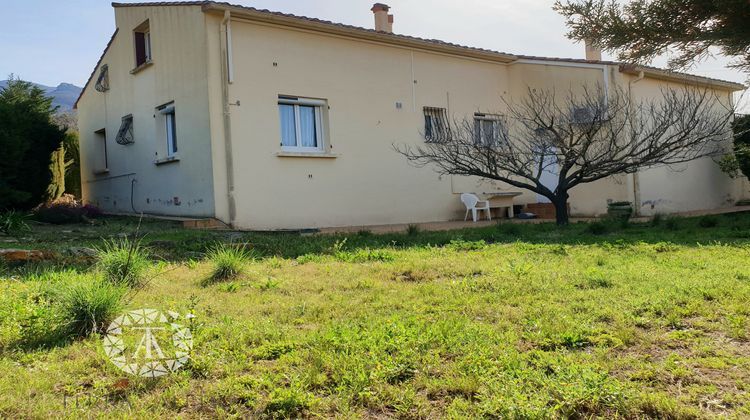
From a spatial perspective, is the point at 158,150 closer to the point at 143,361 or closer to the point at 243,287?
the point at 243,287

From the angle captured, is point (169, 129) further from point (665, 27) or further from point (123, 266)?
point (665, 27)

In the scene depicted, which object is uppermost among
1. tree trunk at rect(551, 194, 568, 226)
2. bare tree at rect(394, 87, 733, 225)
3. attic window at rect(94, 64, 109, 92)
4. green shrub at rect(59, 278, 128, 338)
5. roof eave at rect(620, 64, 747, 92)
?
attic window at rect(94, 64, 109, 92)

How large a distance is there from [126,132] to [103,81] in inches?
84.6

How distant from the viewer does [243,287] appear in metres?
4.61

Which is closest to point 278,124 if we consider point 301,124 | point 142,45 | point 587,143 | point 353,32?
point 301,124

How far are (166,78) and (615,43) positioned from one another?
9749 millimetres

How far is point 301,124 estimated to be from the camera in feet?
38.0

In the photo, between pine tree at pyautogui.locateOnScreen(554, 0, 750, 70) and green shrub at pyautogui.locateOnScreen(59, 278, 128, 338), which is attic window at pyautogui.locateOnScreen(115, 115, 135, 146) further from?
pine tree at pyautogui.locateOnScreen(554, 0, 750, 70)

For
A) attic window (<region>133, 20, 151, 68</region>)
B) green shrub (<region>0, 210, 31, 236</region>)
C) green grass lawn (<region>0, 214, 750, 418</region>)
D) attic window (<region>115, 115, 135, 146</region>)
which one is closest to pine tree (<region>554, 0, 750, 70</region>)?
green grass lawn (<region>0, 214, 750, 418</region>)

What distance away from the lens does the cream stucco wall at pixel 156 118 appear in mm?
10672

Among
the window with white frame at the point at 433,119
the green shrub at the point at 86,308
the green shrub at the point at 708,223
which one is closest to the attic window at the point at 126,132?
the window with white frame at the point at 433,119

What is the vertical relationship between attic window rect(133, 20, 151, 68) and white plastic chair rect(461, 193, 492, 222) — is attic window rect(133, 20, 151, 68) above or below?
above

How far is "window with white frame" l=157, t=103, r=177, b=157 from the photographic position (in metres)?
12.0

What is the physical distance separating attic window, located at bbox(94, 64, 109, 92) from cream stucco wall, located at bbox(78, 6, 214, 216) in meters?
0.16
